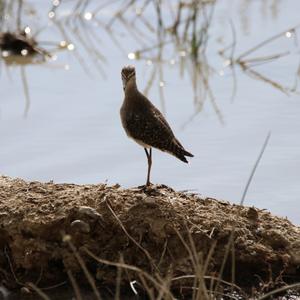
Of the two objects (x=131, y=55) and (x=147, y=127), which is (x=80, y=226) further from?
(x=131, y=55)

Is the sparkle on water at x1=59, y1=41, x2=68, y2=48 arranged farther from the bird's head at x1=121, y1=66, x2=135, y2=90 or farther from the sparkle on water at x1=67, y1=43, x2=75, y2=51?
the bird's head at x1=121, y1=66, x2=135, y2=90

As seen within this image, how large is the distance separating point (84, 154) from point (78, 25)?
4.33 m

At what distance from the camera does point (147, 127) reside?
25.0 ft

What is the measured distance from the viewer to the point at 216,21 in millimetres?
12898

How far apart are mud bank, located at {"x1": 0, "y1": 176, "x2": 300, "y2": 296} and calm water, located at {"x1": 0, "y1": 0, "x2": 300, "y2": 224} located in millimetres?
1152

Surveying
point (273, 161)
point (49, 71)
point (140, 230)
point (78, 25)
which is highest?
point (78, 25)

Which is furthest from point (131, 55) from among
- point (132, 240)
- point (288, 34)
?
point (132, 240)

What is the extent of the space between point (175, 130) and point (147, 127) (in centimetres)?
189

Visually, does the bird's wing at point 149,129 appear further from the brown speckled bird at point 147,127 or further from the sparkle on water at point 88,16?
the sparkle on water at point 88,16

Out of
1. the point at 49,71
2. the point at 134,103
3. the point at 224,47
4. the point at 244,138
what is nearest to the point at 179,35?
the point at 224,47

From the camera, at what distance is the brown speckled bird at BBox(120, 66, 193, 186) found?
296 inches

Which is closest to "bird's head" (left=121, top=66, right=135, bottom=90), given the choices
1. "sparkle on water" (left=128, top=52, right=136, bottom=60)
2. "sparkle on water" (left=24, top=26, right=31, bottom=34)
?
"sparkle on water" (left=128, top=52, right=136, bottom=60)

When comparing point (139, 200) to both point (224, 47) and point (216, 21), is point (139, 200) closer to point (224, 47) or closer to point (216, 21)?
point (224, 47)

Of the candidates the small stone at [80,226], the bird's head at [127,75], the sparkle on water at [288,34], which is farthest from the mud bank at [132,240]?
the sparkle on water at [288,34]
